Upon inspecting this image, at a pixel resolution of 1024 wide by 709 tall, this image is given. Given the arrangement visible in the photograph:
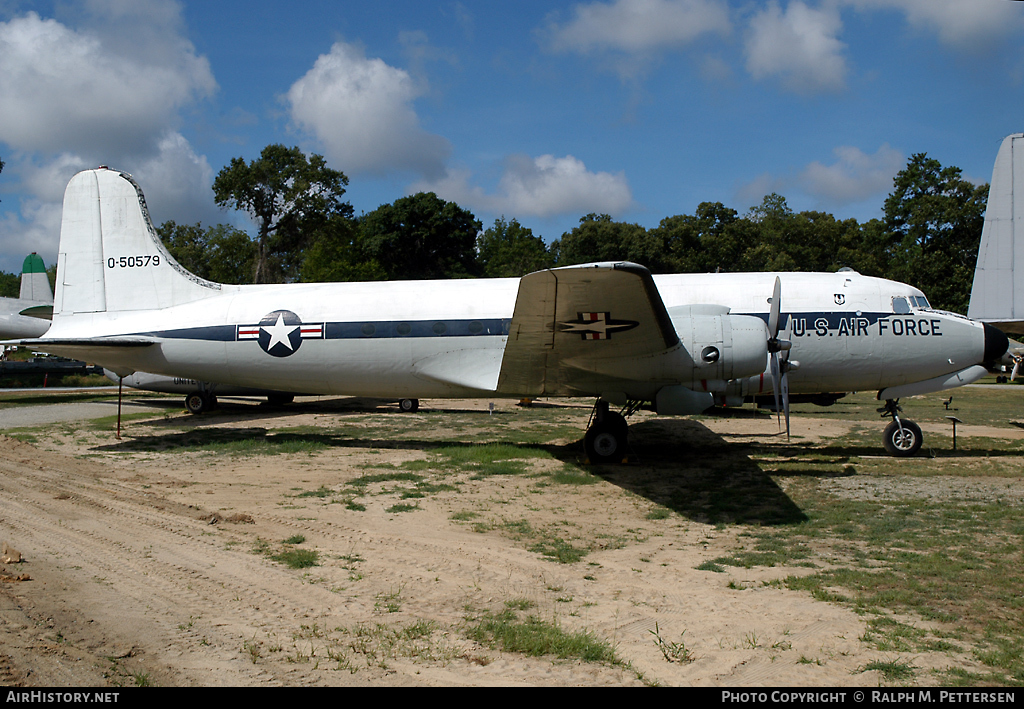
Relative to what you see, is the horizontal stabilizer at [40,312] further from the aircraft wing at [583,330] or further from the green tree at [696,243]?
→ the green tree at [696,243]

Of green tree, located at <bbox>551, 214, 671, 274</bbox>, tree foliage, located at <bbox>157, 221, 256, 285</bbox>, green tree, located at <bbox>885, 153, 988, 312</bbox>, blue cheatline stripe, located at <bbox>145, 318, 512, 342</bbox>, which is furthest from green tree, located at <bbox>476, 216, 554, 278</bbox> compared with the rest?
blue cheatline stripe, located at <bbox>145, 318, 512, 342</bbox>

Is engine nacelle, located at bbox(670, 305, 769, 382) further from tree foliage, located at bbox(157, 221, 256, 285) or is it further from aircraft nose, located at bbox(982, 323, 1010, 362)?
tree foliage, located at bbox(157, 221, 256, 285)

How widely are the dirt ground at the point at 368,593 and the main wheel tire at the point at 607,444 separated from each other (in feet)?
4.95

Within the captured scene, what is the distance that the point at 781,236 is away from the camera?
162 feet

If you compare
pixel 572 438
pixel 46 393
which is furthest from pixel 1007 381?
pixel 46 393

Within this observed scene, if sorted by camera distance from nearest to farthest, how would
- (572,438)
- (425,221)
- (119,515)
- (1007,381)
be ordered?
(119,515) < (572,438) < (1007,381) < (425,221)

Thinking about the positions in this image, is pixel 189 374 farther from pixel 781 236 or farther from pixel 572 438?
pixel 781 236

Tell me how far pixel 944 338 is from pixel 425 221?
4186cm

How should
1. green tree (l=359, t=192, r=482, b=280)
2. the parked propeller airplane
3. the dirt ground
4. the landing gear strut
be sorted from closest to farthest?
the dirt ground < the parked propeller airplane < the landing gear strut < green tree (l=359, t=192, r=482, b=280)

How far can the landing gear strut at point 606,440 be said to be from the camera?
422 inches

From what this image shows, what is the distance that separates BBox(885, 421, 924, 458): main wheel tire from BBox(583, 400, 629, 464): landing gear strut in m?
5.15

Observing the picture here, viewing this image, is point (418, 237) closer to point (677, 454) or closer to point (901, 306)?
point (677, 454)

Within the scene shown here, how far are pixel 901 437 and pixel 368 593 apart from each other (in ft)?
34.8

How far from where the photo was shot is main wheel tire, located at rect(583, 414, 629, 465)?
35.1 feet
